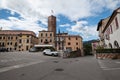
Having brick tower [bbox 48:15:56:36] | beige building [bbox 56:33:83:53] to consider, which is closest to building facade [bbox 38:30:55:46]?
beige building [bbox 56:33:83:53]

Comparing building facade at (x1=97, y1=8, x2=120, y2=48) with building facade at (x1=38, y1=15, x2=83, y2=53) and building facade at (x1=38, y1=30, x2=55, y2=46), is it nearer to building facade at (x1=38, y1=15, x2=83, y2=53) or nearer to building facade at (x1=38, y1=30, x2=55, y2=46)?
building facade at (x1=38, y1=15, x2=83, y2=53)

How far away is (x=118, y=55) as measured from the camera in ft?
66.4

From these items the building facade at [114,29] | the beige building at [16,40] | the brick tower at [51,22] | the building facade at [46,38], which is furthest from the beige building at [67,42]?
the building facade at [114,29]

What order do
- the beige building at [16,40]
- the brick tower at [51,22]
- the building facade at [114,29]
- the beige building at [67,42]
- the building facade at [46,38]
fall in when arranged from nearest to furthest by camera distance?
the building facade at [114,29] < the building facade at [46,38] < the beige building at [67,42] < the beige building at [16,40] < the brick tower at [51,22]

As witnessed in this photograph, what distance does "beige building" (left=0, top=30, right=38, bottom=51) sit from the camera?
6362 centimetres

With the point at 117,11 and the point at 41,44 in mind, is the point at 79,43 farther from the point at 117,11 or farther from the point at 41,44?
the point at 117,11

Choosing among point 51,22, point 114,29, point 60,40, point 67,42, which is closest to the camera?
point 114,29

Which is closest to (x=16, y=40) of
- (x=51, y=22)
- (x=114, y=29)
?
(x=51, y=22)

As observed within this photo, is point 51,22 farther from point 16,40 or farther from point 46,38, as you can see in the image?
point 16,40

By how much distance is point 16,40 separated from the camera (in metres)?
66.3

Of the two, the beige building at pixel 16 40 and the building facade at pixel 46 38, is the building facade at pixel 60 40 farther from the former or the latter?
the beige building at pixel 16 40

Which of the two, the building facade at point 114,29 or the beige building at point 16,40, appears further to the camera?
the beige building at point 16,40

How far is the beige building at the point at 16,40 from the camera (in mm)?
63625

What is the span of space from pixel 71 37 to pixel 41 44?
16.4m
